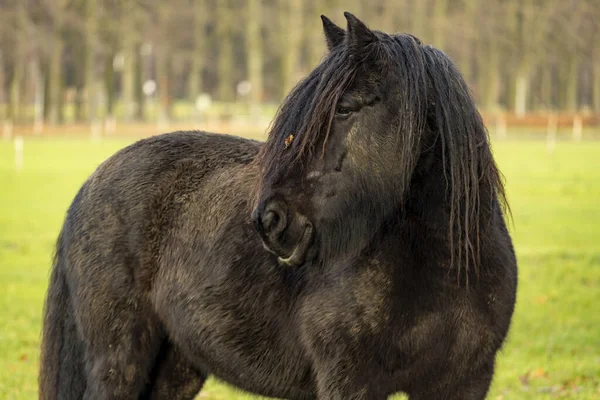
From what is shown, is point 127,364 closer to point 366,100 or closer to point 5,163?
point 366,100

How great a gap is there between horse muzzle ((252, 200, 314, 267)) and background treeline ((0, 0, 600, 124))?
4364 cm

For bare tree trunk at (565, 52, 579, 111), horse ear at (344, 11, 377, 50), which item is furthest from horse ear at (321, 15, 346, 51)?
bare tree trunk at (565, 52, 579, 111)

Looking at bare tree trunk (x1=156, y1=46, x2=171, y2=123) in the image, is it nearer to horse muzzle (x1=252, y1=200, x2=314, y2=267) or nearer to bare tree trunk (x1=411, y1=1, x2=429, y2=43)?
bare tree trunk (x1=411, y1=1, x2=429, y2=43)

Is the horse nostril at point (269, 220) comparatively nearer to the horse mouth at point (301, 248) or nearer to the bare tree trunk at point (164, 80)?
the horse mouth at point (301, 248)

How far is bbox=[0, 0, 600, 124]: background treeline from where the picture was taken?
158 ft

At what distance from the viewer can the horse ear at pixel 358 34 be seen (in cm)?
376

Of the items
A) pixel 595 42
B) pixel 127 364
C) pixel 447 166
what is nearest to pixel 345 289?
pixel 447 166

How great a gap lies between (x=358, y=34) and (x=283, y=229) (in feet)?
2.97

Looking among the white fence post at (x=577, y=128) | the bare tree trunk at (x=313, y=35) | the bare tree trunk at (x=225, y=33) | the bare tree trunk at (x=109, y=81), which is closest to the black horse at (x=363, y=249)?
the white fence post at (x=577, y=128)

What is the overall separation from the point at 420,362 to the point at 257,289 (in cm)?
89

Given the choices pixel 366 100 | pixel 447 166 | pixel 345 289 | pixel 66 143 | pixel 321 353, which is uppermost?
pixel 366 100

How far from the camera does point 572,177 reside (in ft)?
86.2

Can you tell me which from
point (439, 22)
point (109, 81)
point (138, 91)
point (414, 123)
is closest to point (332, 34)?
point (414, 123)

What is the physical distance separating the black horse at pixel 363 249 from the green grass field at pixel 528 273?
70 cm
